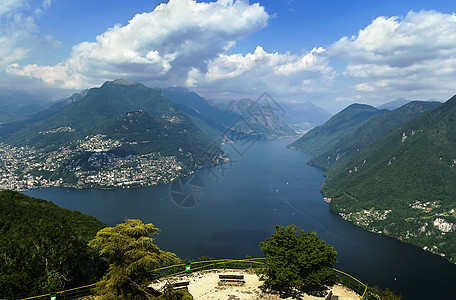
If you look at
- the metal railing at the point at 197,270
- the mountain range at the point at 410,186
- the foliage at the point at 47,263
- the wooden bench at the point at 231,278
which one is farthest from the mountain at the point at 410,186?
the foliage at the point at 47,263

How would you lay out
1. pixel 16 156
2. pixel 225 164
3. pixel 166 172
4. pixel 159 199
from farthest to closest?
1. pixel 225 164
2. pixel 16 156
3. pixel 166 172
4. pixel 159 199

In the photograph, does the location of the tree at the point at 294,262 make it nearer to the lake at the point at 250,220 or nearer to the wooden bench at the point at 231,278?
the wooden bench at the point at 231,278

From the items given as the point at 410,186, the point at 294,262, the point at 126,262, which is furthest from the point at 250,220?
the point at 126,262

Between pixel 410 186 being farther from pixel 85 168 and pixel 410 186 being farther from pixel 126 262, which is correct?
pixel 85 168

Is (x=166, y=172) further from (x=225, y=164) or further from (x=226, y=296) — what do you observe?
(x=226, y=296)

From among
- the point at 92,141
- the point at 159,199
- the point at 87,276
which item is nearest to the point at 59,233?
the point at 87,276

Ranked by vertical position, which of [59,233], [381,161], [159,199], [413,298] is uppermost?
[59,233]

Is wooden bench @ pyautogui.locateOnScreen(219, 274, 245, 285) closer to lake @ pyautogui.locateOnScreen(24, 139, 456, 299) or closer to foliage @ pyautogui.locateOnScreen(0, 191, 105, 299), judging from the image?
foliage @ pyautogui.locateOnScreen(0, 191, 105, 299)

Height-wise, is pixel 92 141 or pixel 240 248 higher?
pixel 92 141
